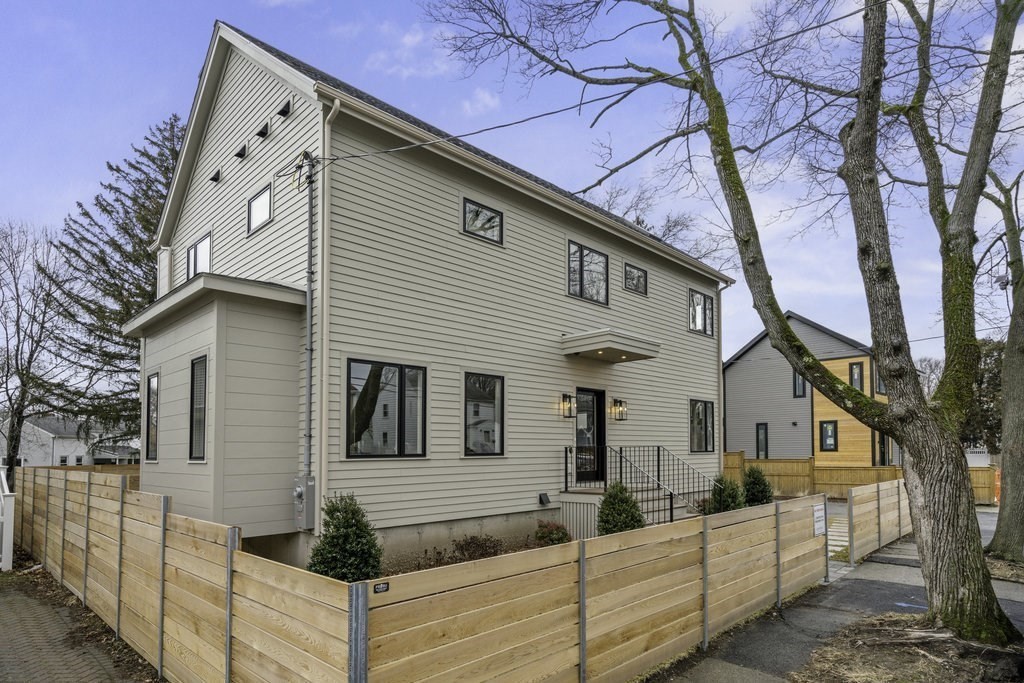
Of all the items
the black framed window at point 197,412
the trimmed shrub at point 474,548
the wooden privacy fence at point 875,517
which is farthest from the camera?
the wooden privacy fence at point 875,517

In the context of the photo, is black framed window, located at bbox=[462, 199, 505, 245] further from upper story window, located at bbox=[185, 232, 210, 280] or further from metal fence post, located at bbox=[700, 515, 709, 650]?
metal fence post, located at bbox=[700, 515, 709, 650]

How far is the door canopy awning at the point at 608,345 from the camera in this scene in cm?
1152

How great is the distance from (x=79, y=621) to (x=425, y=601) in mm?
5795

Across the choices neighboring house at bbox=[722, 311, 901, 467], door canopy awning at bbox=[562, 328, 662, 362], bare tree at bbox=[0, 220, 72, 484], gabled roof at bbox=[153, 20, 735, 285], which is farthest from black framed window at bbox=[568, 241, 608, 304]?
bare tree at bbox=[0, 220, 72, 484]

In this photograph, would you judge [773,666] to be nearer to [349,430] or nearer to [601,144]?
[349,430]

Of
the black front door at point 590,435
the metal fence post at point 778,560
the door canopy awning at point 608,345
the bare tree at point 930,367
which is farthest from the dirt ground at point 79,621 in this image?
the bare tree at point 930,367

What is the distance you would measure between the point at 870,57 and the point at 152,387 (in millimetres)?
10996

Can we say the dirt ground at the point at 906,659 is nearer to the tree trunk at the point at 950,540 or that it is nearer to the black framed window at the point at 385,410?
the tree trunk at the point at 950,540

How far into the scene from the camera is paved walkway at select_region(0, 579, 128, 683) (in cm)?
572

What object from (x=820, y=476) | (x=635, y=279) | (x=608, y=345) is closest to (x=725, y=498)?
(x=608, y=345)

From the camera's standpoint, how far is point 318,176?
8758mm

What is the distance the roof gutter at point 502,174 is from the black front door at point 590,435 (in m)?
3.47

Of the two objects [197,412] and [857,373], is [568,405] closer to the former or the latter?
[197,412]

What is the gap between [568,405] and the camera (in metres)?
12.2
